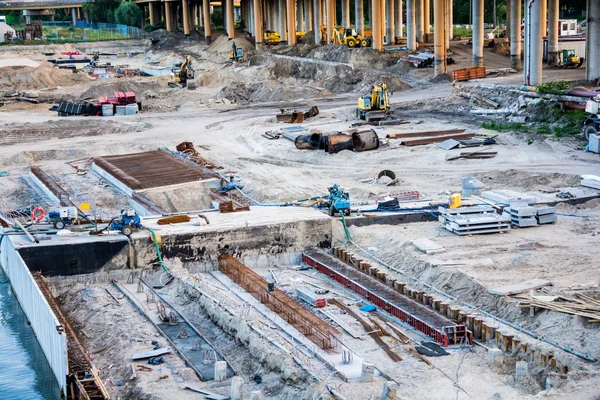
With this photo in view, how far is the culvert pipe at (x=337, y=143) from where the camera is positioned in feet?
126

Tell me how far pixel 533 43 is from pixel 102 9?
9810cm

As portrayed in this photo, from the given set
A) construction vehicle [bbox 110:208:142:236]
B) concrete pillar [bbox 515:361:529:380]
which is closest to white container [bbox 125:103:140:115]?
construction vehicle [bbox 110:208:142:236]

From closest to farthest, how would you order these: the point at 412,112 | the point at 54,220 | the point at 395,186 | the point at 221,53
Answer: the point at 54,220 → the point at 395,186 → the point at 412,112 → the point at 221,53

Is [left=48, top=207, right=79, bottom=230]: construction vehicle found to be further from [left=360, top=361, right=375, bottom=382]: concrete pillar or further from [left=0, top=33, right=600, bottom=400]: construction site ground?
[left=360, top=361, right=375, bottom=382]: concrete pillar

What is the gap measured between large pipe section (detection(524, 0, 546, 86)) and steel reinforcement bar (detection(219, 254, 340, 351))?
83.8 ft

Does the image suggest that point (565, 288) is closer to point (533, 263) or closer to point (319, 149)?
point (533, 263)

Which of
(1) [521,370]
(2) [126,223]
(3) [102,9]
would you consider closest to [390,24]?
(3) [102,9]

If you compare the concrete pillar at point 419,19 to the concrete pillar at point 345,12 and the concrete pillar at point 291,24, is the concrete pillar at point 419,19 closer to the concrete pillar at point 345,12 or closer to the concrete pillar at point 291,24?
the concrete pillar at point 291,24

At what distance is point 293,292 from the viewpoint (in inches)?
933

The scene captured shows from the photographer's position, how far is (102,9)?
446ft

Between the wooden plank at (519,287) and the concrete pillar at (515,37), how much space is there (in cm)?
4002

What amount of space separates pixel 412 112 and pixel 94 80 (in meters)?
32.3

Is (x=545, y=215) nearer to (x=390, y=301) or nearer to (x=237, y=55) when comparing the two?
(x=390, y=301)

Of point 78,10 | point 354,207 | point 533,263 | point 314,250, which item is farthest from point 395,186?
point 78,10
